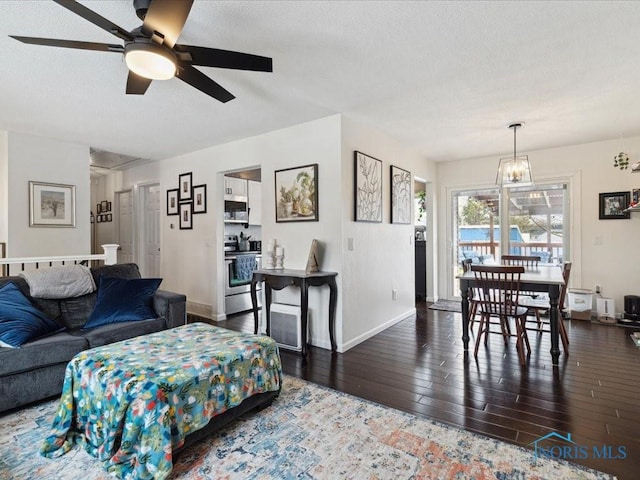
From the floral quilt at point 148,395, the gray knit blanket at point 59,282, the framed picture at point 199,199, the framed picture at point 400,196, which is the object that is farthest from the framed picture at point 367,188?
the gray knit blanket at point 59,282

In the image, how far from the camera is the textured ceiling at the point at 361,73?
190 centimetres

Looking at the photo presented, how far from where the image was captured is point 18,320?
2.42m

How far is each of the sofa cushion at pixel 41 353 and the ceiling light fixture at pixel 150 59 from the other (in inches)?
77.1

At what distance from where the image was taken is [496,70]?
2.55m

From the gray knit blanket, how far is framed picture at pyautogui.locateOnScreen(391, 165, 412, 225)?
11.1 ft

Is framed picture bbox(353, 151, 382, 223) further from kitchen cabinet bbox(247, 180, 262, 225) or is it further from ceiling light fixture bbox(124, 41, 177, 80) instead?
kitchen cabinet bbox(247, 180, 262, 225)

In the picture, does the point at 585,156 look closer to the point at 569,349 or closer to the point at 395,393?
the point at 569,349

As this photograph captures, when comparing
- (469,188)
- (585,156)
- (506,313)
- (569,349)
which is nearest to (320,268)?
(506,313)

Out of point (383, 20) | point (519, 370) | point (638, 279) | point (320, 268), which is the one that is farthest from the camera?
point (638, 279)

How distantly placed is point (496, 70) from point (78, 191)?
5.06 m

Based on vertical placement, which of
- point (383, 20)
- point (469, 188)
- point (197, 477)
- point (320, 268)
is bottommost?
point (197, 477)

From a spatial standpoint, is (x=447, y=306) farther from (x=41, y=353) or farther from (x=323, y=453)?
(x=41, y=353)

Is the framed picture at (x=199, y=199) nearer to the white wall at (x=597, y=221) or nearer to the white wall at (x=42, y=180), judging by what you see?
the white wall at (x=42, y=180)

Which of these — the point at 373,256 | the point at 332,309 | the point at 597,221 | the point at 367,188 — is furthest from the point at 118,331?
the point at 597,221
